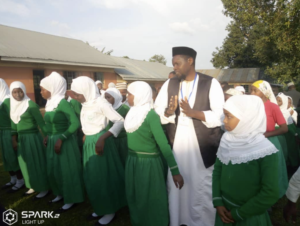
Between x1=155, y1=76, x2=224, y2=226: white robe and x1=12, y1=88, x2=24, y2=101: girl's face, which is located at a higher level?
x1=12, y1=88, x2=24, y2=101: girl's face

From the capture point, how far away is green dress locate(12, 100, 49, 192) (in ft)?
13.0

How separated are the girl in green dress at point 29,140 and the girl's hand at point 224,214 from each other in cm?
328

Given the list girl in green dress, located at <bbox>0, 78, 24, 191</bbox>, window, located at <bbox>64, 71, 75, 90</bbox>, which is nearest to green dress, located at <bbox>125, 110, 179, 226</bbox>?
girl in green dress, located at <bbox>0, 78, 24, 191</bbox>

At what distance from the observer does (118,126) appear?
307 centimetres

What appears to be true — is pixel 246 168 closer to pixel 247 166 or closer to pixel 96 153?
pixel 247 166

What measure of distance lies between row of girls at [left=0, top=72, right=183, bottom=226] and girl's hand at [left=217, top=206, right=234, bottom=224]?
568 millimetres

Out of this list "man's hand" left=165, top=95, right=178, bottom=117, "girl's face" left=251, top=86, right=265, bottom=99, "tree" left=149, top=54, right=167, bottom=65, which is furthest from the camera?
"tree" left=149, top=54, right=167, bottom=65

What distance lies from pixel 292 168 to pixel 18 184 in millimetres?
5873

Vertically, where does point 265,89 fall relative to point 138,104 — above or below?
above

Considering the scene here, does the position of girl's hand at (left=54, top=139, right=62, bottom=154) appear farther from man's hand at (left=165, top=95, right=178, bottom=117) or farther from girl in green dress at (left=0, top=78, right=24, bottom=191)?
man's hand at (left=165, top=95, right=178, bottom=117)

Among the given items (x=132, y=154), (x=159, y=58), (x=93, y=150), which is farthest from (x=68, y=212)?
(x=159, y=58)

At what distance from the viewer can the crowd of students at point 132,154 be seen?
68.7 inches

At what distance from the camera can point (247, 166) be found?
1.75 m

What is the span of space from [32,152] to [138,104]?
96.8 inches
